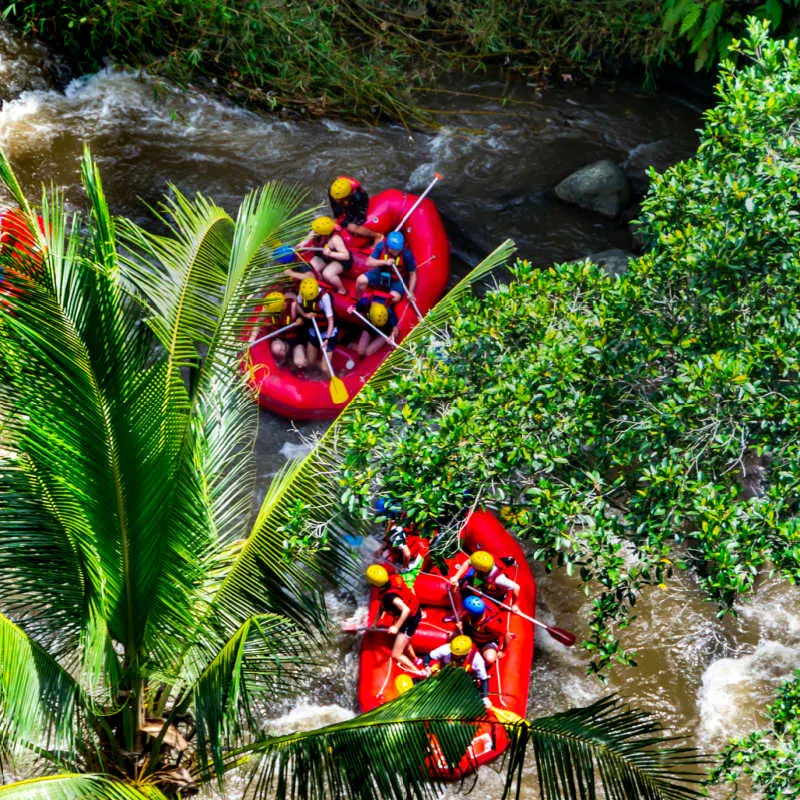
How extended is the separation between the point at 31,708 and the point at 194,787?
1068mm

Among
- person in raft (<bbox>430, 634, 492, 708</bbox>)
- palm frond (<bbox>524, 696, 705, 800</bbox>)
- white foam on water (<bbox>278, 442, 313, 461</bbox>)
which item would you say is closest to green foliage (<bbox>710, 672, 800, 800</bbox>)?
palm frond (<bbox>524, 696, 705, 800</bbox>)

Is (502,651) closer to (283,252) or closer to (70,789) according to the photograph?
(283,252)

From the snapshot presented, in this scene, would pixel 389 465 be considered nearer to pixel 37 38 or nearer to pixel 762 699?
pixel 762 699

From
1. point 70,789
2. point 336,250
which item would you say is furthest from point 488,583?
point 70,789

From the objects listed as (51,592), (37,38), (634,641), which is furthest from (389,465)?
(37,38)

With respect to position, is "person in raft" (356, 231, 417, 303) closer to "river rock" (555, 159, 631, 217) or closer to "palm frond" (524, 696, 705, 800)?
"river rock" (555, 159, 631, 217)

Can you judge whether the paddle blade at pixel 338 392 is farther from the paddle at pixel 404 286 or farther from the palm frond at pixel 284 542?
the palm frond at pixel 284 542

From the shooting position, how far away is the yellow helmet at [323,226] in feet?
27.3

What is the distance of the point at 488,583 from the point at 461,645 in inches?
20.4

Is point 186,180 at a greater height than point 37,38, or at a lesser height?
lesser

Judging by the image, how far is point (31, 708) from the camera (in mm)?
3893

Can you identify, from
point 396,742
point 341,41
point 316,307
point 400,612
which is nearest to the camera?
point 396,742

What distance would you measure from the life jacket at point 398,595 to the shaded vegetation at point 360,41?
19.1 feet

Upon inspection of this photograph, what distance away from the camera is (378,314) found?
805cm
